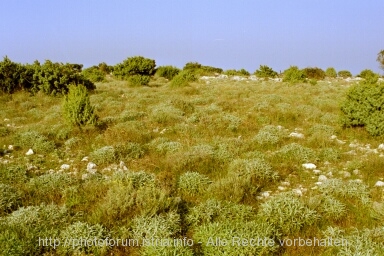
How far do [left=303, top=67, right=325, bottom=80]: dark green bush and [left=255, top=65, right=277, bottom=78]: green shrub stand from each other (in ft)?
10.7

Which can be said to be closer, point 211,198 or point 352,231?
point 352,231

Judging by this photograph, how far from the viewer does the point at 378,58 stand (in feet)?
130

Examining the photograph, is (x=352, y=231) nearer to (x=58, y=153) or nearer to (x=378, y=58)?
(x=58, y=153)

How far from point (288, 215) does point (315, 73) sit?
2862cm

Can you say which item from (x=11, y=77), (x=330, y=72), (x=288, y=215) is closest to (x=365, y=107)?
(x=288, y=215)

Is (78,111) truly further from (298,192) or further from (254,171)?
(298,192)

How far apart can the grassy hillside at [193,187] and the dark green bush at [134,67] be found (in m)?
15.5

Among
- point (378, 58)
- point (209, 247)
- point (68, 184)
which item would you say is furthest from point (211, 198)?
point (378, 58)

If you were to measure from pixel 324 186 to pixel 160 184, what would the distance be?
3.09 meters

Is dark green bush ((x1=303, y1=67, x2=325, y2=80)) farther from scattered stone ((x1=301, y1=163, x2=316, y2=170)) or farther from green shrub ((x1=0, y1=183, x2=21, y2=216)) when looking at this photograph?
green shrub ((x1=0, y1=183, x2=21, y2=216))

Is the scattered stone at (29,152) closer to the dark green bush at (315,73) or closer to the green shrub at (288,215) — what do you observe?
the green shrub at (288,215)

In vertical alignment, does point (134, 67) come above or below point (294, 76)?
above

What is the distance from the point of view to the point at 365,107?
10.0m

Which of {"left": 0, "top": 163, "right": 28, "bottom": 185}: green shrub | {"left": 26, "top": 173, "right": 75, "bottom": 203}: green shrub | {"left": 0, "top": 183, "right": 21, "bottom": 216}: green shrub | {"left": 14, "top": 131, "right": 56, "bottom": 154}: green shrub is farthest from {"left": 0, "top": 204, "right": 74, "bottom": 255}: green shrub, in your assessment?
{"left": 14, "top": 131, "right": 56, "bottom": 154}: green shrub
